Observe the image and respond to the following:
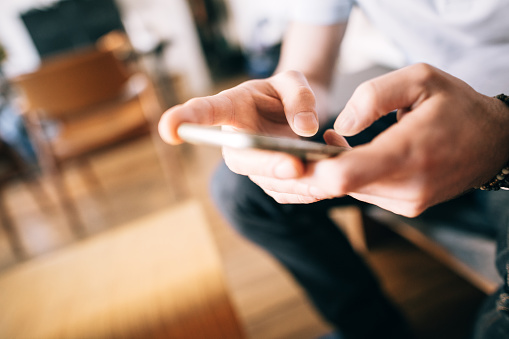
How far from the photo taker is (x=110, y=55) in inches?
51.2

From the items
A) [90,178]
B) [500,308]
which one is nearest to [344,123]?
[500,308]

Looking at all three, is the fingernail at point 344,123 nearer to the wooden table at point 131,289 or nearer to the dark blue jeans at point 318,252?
the dark blue jeans at point 318,252

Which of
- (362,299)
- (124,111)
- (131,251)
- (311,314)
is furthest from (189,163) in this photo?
(362,299)

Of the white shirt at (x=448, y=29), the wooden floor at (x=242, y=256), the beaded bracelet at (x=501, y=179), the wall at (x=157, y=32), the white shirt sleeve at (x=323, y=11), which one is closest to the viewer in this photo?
the beaded bracelet at (x=501, y=179)

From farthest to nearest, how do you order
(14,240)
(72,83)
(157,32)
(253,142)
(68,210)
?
(157,32) < (68,210) < (14,240) < (72,83) < (253,142)

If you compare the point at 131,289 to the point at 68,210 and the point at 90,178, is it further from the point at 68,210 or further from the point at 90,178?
the point at 90,178

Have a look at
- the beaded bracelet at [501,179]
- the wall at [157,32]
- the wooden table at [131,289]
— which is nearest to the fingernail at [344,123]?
the beaded bracelet at [501,179]

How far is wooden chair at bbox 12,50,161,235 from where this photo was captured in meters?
1.25

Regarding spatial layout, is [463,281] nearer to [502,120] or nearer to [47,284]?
[502,120]

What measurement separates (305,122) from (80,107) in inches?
51.9

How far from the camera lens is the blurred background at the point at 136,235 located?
63 centimetres

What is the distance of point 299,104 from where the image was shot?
0.32 meters

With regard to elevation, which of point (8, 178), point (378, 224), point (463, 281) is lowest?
point (463, 281)

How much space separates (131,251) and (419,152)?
75 centimetres
